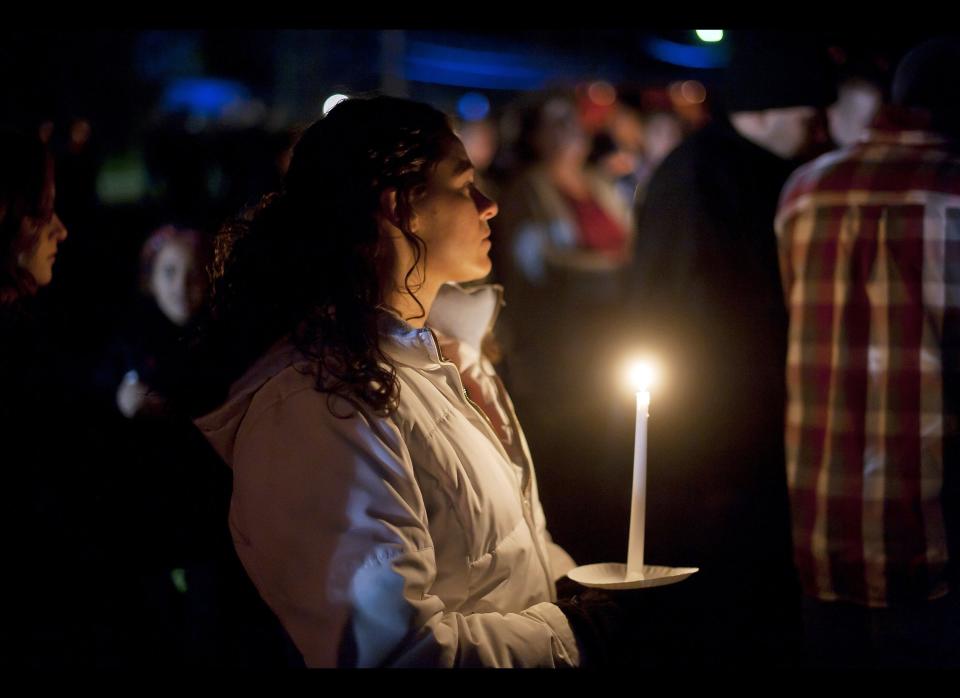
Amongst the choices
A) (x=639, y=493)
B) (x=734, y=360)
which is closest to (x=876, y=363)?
(x=734, y=360)

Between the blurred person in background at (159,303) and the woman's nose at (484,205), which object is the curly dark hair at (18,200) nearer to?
the woman's nose at (484,205)

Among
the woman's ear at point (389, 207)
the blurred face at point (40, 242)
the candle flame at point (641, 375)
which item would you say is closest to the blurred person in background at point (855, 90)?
the candle flame at point (641, 375)

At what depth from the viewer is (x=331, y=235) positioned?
2.01 m

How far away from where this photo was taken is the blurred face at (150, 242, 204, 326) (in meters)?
3.90

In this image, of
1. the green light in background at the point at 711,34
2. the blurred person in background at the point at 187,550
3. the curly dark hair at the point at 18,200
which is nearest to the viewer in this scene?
the curly dark hair at the point at 18,200

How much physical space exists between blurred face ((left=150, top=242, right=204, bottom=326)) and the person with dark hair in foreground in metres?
1.71

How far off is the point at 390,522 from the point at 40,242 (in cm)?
134

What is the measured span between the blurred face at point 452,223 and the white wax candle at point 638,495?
0.47m

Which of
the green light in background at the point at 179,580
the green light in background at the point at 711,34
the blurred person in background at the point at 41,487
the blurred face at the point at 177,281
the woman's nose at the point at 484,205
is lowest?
the green light in background at the point at 179,580

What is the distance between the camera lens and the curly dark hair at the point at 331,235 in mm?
1993

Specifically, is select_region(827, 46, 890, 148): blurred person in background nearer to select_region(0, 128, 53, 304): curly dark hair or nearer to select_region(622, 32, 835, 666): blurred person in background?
select_region(622, 32, 835, 666): blurred person in background

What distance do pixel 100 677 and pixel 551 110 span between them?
590 cm

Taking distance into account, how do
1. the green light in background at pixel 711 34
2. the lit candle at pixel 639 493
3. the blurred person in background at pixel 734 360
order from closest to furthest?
the lit candle at pixel 639 493, the green light in background at pixel 711 34, the blurred person in background at pixel 734 360

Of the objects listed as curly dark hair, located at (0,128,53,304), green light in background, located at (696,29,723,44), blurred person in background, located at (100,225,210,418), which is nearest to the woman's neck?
curly dark hair, located at (0,128,53,304)
